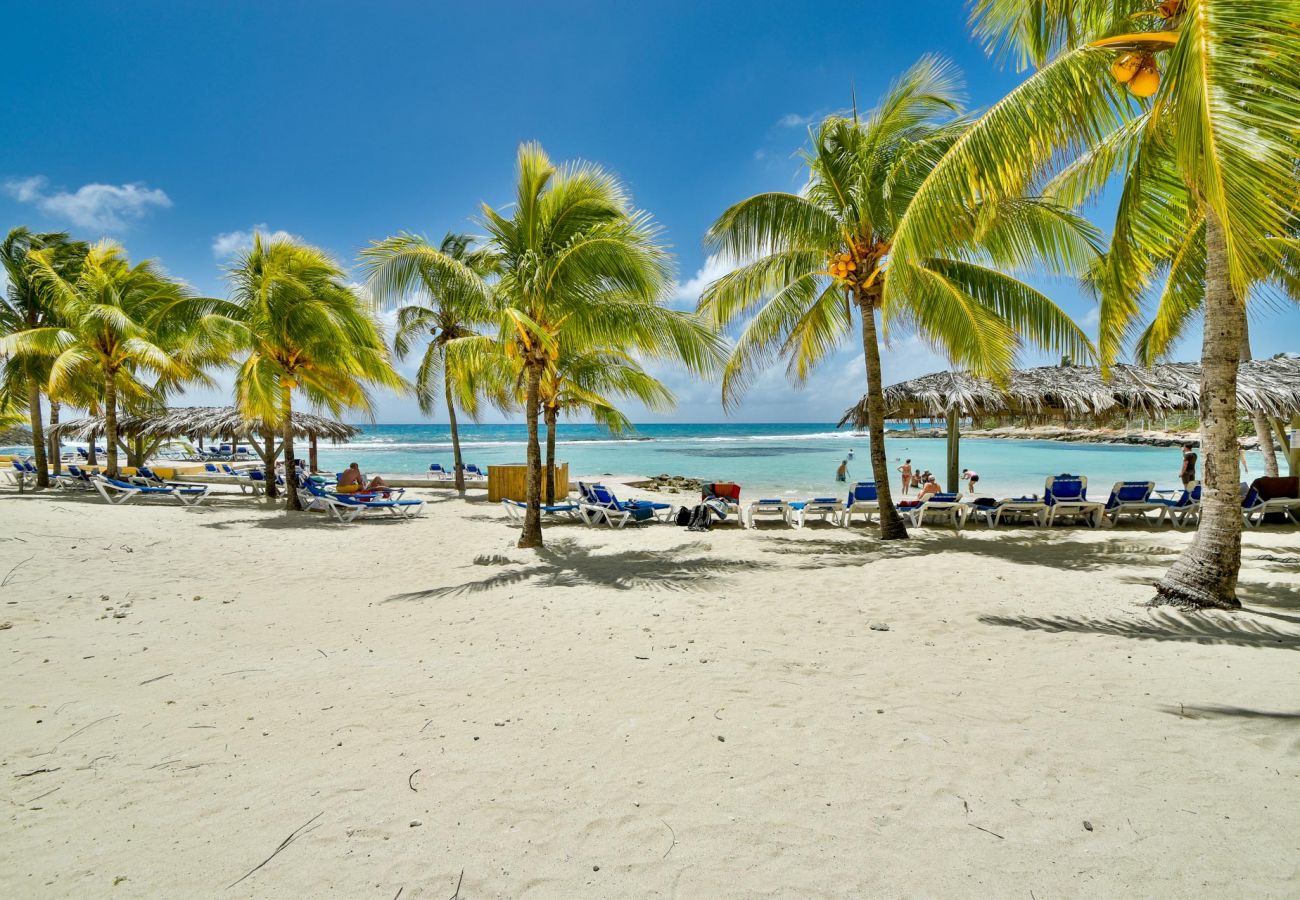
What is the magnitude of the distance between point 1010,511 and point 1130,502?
6.38ft

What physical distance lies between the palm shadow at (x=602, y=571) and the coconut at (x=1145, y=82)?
549 cm

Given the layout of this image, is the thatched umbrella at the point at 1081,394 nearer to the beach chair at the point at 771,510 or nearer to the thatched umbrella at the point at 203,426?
the beach chair at the point at 771,510

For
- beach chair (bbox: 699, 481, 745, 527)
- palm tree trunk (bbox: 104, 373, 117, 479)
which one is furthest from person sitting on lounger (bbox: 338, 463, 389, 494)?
beach chair (bbox: 699, 481, 745, 527)

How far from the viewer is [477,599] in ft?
18.6

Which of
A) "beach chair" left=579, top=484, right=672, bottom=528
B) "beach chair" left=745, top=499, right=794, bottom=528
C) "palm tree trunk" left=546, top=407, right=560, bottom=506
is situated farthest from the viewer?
"palm tree trunk" left=546, top=407, right=560, bottom=506

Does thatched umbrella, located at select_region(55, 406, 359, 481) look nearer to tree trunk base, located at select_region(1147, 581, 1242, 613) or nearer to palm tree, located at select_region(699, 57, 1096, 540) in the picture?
palm tree, located at select_region(699, 57, 1096, 540)

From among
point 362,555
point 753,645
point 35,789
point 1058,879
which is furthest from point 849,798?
point 362,555

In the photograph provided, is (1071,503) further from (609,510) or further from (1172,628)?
(609,510)

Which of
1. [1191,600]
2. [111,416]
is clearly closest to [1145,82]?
[1191,600]

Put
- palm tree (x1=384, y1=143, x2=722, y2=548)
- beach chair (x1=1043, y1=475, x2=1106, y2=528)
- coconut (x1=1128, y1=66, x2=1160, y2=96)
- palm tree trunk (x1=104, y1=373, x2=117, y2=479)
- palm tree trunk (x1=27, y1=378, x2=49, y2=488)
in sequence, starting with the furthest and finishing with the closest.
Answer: palm tree trunk (x1=27, y1=378, x2=49, y2=488), palm tree trunk (x1=104, y1=373, x2=117, y2=479), beach chair (x1=1043, y1=475, x2=1106, y2=528), palm tree (x1=384, y1=143, x2=722, y2=548), coconut (x1=1128, y1=66, x2=1160, y2=96)

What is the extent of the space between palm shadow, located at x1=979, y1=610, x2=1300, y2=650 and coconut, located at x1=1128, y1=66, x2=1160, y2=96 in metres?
4.02

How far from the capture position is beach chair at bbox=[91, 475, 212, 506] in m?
12.8

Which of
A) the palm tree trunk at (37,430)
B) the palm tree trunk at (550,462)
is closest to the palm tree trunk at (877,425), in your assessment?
the palm tree trunk at (550,462)

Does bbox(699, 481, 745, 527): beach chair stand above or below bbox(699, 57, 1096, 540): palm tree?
below
